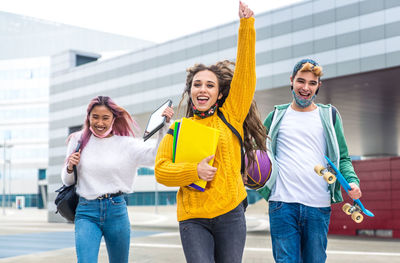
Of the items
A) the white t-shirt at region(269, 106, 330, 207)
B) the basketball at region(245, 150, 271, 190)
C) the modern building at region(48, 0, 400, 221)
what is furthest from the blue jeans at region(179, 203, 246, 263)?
the modern building at region(48, 0, 400, 221)

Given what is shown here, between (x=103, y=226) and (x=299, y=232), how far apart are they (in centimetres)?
163

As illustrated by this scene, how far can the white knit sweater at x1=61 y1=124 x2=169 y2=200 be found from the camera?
14.8 ft

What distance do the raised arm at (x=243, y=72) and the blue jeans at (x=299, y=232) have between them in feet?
3.21

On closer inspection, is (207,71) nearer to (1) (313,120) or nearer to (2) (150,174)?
(1) (313,120)

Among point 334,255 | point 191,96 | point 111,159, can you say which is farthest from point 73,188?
point 334,255

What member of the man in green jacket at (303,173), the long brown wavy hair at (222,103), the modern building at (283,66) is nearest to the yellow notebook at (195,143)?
the long brown wavy hair at (222,103)

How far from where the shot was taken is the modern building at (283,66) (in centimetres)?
1930

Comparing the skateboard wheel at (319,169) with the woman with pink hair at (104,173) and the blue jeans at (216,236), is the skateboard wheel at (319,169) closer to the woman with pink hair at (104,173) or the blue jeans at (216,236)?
the blue jeans at (216,236)

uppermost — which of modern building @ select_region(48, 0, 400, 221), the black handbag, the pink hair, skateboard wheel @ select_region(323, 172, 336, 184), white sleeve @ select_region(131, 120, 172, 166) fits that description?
modern building @ select_region(48, 0, 400, 221)

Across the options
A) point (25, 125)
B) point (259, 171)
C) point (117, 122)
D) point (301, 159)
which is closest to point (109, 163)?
point (117, 122)

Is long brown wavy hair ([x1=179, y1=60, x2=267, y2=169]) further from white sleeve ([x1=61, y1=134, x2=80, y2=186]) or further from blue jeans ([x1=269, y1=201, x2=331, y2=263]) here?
white sleeve ([x1=61, y1=134, x2=80, y2=186])

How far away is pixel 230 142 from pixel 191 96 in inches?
14.8

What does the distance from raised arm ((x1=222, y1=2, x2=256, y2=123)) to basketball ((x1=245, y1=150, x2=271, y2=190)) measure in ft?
1.27

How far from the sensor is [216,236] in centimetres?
309
